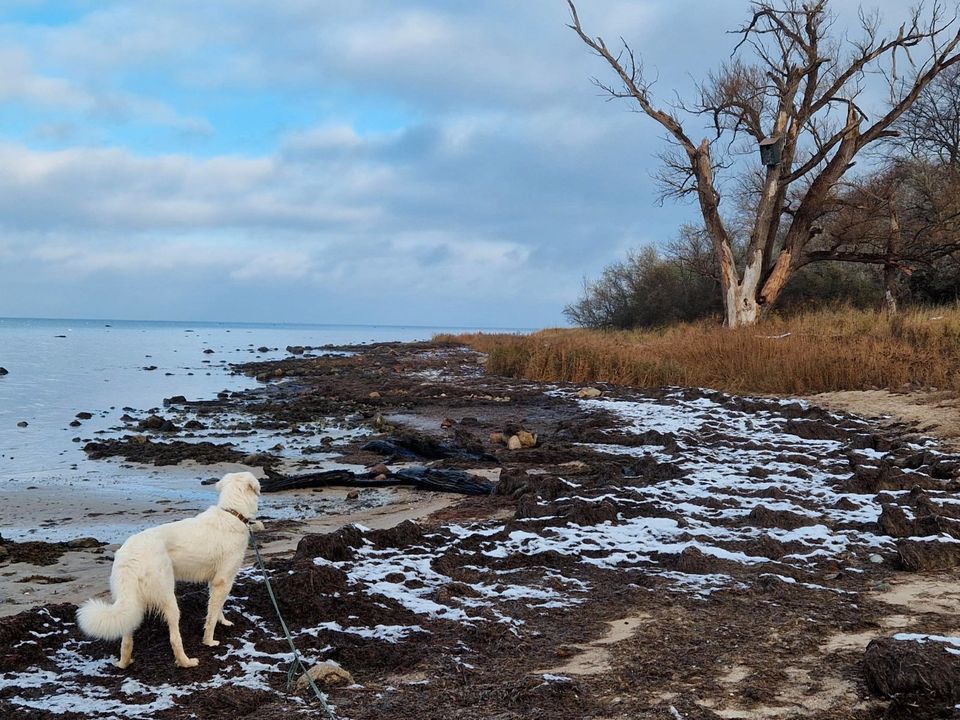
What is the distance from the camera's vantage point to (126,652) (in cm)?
388

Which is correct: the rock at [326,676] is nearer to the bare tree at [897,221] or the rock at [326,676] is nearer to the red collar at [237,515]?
the red collar at [237,515]

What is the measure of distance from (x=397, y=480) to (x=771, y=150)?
2056 centimetres

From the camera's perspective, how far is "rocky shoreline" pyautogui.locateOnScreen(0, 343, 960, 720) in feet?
11.5

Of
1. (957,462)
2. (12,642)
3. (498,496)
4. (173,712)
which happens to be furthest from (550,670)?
(957,462)

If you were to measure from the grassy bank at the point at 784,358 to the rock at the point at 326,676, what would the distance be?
484 inches

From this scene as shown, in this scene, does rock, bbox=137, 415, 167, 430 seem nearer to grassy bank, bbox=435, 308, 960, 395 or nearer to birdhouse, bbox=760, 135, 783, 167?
grassy bank, bbox=435, 308, 960, 395

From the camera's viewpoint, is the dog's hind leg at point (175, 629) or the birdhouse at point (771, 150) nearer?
the dog's hind leg at point (175, 629)

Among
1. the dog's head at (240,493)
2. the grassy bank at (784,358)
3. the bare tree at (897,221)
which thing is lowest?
the dog's head at (240,493)

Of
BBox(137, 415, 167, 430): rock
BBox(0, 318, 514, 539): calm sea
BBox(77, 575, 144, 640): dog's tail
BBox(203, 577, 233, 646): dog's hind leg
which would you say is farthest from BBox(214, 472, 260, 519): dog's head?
BBox(137, 415, 167, 430): rock

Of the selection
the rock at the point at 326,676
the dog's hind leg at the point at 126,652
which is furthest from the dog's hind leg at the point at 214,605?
the rock at the point at 326,676

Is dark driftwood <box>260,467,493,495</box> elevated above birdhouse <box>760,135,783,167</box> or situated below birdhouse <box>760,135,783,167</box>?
below

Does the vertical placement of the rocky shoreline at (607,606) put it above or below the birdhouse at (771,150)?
below

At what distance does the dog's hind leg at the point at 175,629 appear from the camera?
384 cm

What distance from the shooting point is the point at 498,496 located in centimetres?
829
